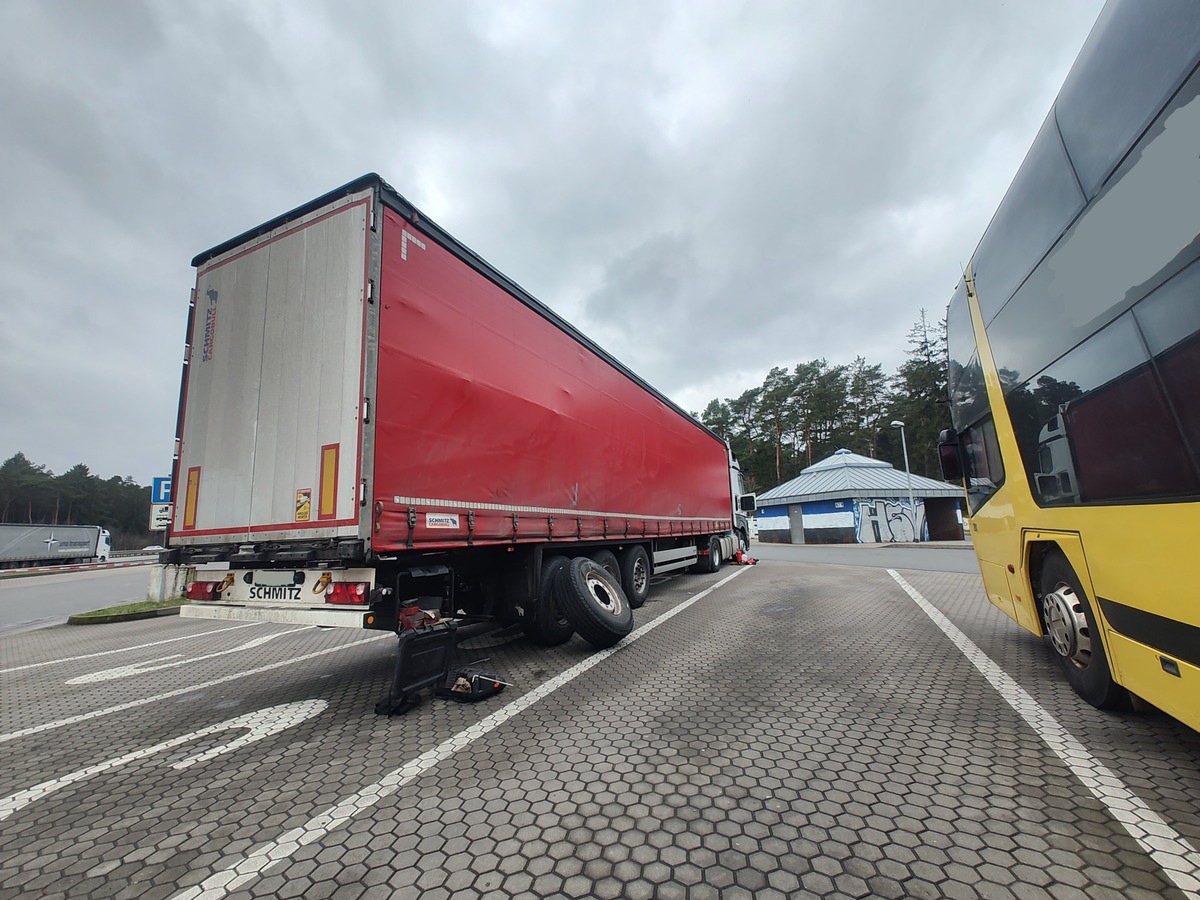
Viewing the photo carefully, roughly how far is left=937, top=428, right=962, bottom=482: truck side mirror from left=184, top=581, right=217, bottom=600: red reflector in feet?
24.0

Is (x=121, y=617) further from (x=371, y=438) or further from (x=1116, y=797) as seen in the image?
(x=1116, y=797)

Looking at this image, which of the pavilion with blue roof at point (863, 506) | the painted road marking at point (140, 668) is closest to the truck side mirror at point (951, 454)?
the painted road marking at point (140, 668)

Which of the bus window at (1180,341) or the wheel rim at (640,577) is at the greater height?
the bus window at (1180,341)

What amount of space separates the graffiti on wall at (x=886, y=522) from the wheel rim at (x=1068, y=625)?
1179 inches

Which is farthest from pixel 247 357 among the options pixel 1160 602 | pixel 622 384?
pixel 1160 602

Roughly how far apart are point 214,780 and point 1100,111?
19.8 ft

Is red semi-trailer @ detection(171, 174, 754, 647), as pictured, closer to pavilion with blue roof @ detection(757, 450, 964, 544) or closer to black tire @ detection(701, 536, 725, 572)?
black tire @ detection(701, 536, 725, 572)

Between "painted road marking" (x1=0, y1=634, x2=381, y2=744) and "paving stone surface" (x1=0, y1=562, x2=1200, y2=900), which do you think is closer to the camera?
"paving stone surface" (x1=0, y1=562, x2=1200, y2=900)

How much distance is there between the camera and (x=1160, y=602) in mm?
2398

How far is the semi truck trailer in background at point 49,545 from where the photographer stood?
1045 inches

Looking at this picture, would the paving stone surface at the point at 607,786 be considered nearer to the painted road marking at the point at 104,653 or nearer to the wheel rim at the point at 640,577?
the painted road marking at the point at 104,653

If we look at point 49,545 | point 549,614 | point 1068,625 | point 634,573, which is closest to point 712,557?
point 634,573

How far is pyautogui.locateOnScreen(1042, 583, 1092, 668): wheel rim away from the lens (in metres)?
3.43

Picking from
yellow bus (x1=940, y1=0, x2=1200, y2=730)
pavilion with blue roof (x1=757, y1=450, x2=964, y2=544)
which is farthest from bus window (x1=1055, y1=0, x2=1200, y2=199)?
pavilion with blue roof (x1=757, y1=450, x2=964, y2=544)
